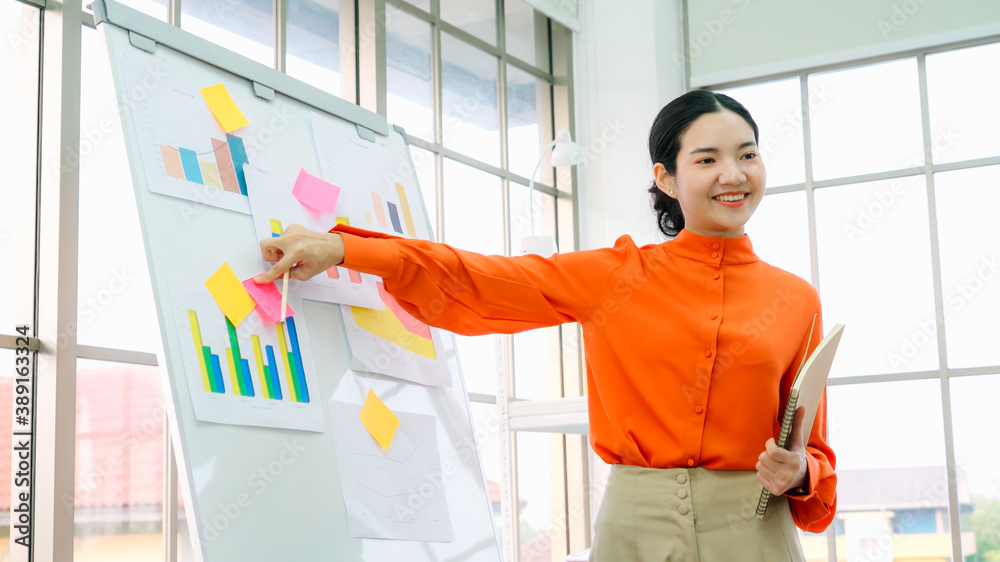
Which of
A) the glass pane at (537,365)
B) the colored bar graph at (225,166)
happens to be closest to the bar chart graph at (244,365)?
the colored bar graph at (225,166)

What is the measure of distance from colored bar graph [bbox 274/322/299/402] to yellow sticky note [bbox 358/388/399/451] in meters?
0.16

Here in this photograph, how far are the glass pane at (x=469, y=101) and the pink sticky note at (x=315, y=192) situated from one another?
3.20 m

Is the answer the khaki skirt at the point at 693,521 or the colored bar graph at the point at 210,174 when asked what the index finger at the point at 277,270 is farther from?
the khaki skirt at the point at 693,521

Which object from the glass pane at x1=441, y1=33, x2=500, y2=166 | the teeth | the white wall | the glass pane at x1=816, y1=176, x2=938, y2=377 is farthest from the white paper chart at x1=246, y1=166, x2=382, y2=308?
the glass pane at x1=816, y1=176, x2=938, y2=377

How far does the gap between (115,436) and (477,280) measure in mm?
2009

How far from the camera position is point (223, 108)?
1.72m

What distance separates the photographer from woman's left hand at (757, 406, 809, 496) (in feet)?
4.41

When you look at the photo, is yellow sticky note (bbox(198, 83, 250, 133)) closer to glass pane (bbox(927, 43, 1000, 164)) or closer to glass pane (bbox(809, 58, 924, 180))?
glass pane (bbox(809, 58, 924, 180))

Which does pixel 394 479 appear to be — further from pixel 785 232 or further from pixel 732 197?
pixel 785 232

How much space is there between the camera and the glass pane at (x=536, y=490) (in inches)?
209

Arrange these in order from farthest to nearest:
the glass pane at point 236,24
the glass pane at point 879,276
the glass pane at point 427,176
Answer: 1. the glass pane at point 879,276
2. the glass pane at point 427,176
3. the glass pane at point 236,24

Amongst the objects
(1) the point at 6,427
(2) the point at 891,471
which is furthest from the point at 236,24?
(2) the point at 891,471

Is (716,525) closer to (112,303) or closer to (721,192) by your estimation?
(721,192)

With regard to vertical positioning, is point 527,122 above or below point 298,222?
above
